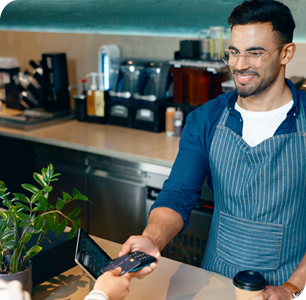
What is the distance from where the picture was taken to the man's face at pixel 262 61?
4.30ft

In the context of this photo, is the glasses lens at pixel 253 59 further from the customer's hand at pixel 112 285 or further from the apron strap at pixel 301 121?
the customer's hand at pixel 112 285

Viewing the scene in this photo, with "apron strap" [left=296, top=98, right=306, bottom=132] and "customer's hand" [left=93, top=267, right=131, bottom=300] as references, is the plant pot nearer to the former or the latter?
"customer's hand" [left=93, top=267, right=131, bottom=300]

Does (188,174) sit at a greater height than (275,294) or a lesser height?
greater

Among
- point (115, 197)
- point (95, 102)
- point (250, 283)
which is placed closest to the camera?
point (250, 283)

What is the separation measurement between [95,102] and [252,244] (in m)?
1.87

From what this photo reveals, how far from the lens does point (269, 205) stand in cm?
135

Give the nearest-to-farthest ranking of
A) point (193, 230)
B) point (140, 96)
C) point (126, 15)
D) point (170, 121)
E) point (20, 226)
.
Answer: point (20, 226), point (193, 230), point (170, 121), point (140, 96), point (126, 15)

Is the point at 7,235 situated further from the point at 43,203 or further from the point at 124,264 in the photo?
the point at 124,264

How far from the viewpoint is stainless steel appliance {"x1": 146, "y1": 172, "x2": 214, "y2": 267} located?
7.38ft

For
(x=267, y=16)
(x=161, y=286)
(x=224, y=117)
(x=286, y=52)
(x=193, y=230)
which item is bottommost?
(x=193, y=230)

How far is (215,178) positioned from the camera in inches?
58.6

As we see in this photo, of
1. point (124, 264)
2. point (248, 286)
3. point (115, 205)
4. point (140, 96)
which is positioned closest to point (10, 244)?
point (124, 264)

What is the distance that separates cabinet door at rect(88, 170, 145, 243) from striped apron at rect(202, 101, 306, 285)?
1.08m

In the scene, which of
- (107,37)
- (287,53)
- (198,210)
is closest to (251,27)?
(287,53)
